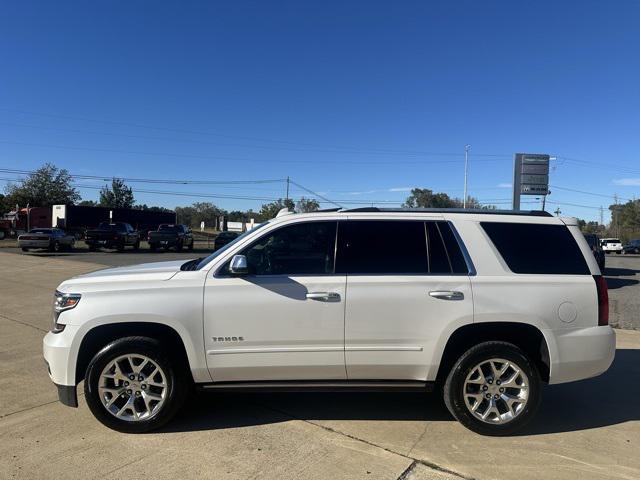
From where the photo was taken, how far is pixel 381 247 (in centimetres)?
407

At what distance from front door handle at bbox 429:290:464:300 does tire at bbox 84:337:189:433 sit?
85.0 inches

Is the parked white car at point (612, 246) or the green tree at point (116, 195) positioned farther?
the green tree at point (116, 195)

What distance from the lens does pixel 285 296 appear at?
387cm

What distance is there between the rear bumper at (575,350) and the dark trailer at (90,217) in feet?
137

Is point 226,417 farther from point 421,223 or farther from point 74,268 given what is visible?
point 74,268

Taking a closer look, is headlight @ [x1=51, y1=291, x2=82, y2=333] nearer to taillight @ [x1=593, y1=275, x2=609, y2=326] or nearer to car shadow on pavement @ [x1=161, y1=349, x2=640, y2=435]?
car shadow on pavement @ [x1=161, y1=349, x2=640, y2=435]

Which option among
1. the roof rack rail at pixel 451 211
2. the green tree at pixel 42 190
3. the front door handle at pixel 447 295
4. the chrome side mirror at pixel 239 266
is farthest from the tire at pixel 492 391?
the green tree at pixel 42 190

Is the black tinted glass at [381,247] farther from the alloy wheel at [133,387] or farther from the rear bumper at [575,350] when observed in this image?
the alloy wheel at [133,387]

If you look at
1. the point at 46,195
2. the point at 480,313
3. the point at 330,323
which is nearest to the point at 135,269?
the point at 330,323

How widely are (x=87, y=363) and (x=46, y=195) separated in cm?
7968

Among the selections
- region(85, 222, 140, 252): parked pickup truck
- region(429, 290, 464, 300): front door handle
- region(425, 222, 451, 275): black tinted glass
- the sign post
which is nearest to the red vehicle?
region(85, 222, 140, 252): parked pickup truck

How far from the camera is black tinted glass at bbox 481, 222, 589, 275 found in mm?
4062

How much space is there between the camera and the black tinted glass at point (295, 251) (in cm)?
400

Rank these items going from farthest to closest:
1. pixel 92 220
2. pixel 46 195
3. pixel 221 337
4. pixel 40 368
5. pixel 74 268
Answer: pixel 46 195, pixel 92 220, pixel 74 268, pixel 40 368, pixel 221 337
